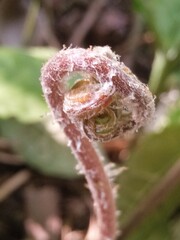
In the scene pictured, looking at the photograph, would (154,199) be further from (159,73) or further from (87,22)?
(87,22)

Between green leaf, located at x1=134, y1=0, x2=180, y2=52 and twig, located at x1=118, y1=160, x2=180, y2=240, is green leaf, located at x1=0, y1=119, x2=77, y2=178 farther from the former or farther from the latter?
green leaf, located at x1=134, y1=0, x2=180, y2=52

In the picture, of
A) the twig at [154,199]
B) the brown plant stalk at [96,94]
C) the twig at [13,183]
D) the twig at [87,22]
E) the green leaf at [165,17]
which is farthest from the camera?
the twig at [87,22]

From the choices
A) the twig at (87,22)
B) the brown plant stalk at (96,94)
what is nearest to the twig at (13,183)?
the twig at (87,22)

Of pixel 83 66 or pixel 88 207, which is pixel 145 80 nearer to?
pixel 88 207

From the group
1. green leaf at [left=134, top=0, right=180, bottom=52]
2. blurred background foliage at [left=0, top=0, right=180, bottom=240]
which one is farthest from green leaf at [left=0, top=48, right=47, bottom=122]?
green leaf at [left=134, top=0, right=180, bottom=52]

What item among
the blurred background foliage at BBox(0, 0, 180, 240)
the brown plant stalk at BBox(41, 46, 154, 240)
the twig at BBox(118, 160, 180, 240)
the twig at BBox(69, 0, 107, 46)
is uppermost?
the twig at BBox(69, 0, 107, 46)

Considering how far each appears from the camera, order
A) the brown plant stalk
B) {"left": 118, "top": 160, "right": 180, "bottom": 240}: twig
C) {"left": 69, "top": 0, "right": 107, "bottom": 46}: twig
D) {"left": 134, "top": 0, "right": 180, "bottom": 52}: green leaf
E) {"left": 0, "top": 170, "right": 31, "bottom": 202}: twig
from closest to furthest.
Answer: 1. the brown plant stalk
2. {"left": 118, "top": 160, "right": 180, "bottom": 240}: twig
3. {"left": 134, "top": 0, "right": 180, "bottom": 52}: green leaf
4. {"left": 0, "top": 170, "right": 31, "bottom": 202}: twig
5. {"left": 69, "top": 0, "right": 107, "bottom": 46}: twig

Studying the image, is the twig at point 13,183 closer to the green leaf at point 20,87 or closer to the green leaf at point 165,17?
the green leaf at point 20,87
